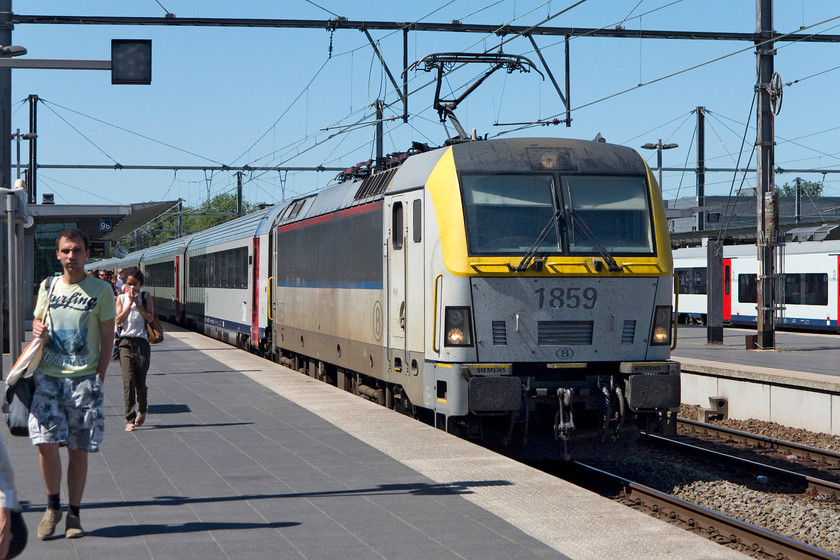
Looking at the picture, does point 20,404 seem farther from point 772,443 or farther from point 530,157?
point 772,443

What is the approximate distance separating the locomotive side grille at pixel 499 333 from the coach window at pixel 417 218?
1276 mm

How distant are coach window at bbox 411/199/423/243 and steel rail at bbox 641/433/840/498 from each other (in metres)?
3.61

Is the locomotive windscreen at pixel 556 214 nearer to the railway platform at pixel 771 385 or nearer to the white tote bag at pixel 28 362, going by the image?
the white tote bag at pixel 28 362

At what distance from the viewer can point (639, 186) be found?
10961 millimetres

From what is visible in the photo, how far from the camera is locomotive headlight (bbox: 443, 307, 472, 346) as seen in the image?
10214mm

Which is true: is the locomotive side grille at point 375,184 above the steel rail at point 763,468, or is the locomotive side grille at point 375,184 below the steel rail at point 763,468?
above

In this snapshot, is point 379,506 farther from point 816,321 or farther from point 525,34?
point 816,321

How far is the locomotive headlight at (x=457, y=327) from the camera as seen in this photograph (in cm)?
1021

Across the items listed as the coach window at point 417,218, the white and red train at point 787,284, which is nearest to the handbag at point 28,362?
the coach window at point 417,218

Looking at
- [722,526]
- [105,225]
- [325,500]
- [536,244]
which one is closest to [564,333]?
[536,244]

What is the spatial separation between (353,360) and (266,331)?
25.8 feet

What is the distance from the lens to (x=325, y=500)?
746 centimetres

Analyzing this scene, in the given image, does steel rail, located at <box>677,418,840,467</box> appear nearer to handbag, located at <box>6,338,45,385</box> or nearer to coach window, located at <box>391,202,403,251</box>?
coach window, located at <box>391,202,403,251</box>

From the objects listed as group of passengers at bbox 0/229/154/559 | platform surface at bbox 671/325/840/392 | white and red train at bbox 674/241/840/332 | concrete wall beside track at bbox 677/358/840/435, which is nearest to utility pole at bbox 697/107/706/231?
white and red train at bbox 674/241/840/332
